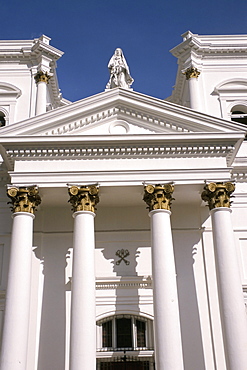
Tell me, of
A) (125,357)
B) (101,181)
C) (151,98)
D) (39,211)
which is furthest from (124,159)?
(125,357)

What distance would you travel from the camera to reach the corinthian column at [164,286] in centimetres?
1218

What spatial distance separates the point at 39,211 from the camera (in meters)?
16.2

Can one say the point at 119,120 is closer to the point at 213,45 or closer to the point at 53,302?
the point at 53,302

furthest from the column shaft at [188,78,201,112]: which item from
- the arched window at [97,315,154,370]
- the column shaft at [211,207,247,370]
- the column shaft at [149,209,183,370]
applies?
the arched window at [97,315,154,370]

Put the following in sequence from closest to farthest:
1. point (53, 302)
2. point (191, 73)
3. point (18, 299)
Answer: point (18, 299) → point (53, 302) → point (191, 73)

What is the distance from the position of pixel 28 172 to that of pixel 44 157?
0.69 metres

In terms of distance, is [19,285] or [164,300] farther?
[19,285]

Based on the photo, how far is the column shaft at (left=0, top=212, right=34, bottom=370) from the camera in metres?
12.1

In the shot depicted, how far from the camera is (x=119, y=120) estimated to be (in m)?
15.7

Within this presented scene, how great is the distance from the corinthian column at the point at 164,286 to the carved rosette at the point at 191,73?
7.16 meters

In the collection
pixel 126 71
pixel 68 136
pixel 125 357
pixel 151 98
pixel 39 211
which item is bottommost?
pixel 125 357

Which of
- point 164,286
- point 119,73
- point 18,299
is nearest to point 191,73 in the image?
point 119,73

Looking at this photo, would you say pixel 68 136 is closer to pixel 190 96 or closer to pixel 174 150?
pixel 174 150

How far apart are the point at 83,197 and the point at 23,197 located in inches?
68.3
